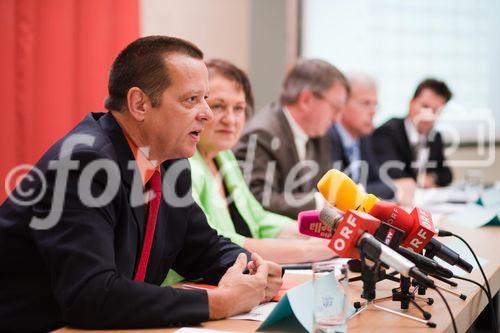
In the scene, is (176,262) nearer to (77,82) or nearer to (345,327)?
(345,327)

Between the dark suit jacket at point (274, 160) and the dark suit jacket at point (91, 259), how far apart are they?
1277mm

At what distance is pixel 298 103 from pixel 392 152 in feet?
5.31

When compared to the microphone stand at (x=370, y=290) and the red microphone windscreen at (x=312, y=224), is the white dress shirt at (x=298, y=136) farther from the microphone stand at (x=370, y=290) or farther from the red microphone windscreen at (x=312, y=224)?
the microphone stand at (x=370, y=290)

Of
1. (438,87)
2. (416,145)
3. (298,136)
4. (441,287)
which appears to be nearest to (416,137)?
(416,145)

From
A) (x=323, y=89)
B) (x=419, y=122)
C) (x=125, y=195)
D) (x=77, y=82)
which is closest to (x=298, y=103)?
(x=323, y=89)

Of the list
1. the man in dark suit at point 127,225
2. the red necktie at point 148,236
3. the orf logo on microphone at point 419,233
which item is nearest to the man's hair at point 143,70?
the man in dark suit at point 127,225

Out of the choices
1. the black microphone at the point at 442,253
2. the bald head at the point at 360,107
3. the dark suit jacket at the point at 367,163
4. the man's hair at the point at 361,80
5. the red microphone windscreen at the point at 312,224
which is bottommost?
the dark suit jacket at the point at 367,163

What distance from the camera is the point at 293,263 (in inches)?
85.0

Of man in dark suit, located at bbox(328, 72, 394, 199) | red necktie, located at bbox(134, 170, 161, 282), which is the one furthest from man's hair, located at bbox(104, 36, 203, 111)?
man in dark suit, located at bbox(328, 72, 394, 199)

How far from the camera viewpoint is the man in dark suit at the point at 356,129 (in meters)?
4.36

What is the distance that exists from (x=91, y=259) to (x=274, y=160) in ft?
6.46

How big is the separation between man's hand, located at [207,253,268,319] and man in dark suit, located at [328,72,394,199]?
9.13 feet

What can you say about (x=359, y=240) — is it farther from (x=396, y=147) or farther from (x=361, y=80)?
→ (x=396, y=147)

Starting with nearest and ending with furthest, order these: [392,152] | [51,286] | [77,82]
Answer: [51,286] → [77,82] → [392,152]
